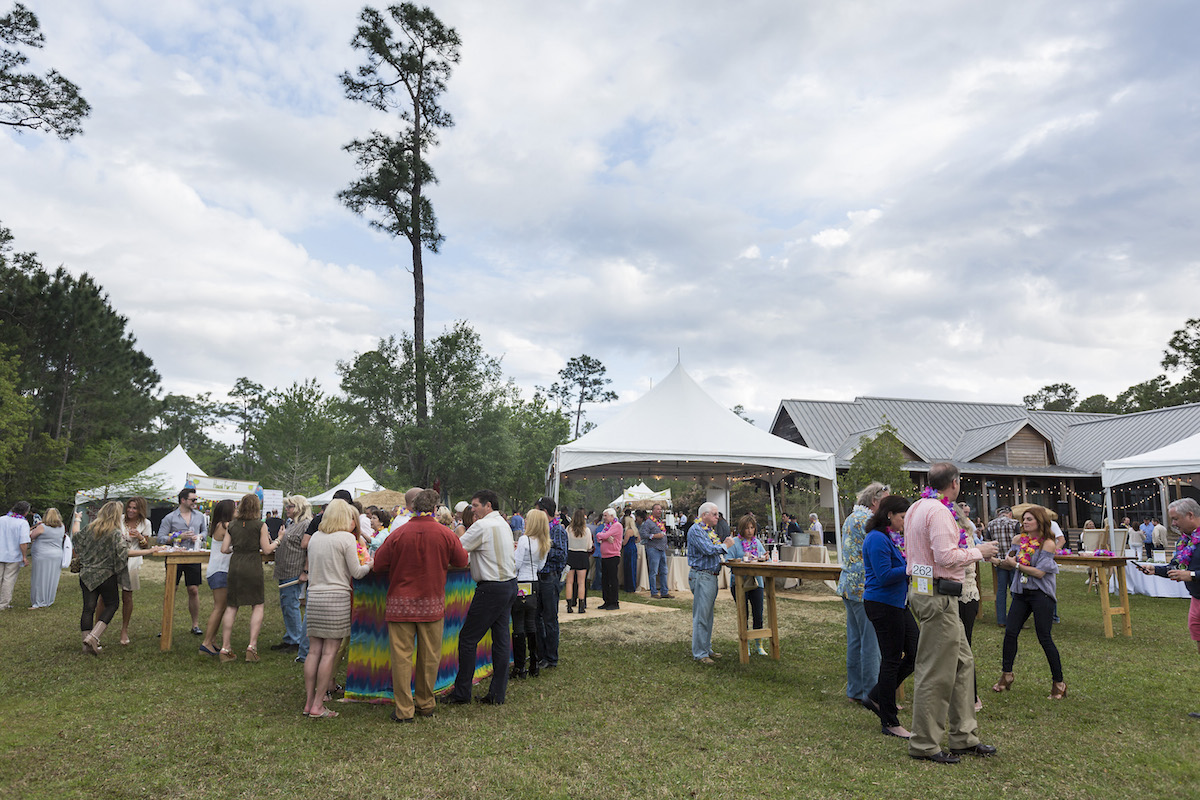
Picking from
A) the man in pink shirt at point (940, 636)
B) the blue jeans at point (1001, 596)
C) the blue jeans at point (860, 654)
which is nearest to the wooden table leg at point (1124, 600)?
the blue jeans at point (1001, 596)

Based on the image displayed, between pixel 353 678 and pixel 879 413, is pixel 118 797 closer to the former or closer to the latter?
pixel 353 678

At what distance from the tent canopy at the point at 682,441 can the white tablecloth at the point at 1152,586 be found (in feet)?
20.3

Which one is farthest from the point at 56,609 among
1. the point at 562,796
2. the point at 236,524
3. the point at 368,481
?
the point at 368,481

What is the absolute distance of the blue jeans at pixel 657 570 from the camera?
1328 cm

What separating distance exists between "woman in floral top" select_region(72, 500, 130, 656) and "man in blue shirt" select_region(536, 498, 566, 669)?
4.24 m

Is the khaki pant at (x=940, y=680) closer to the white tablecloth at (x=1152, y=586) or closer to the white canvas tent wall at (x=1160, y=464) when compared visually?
the white tablecloth at (x=1152, y=586)

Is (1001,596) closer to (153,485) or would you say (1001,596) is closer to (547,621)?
(547,621)

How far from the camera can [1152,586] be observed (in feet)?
43.1

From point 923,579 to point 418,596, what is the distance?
10.9 ft

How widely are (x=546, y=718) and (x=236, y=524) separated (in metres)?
3.85

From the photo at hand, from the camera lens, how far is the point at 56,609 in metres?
10.5

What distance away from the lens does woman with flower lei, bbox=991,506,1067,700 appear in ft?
18.7

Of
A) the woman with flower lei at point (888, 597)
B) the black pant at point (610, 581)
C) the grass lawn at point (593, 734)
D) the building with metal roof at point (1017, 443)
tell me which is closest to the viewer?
the grass lawn at point (593, 734)

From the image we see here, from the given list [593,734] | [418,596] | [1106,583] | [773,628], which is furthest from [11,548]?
[1106,583]
